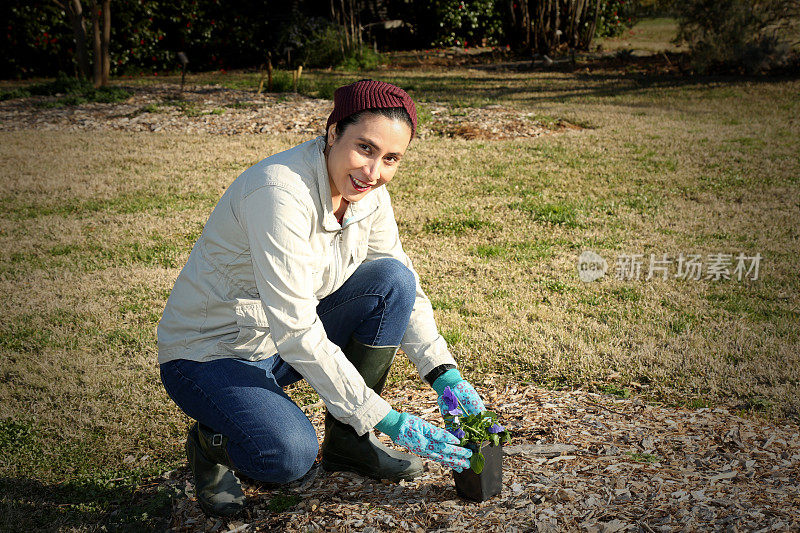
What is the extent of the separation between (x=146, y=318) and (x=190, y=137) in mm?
5627

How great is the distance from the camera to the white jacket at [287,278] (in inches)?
89.4

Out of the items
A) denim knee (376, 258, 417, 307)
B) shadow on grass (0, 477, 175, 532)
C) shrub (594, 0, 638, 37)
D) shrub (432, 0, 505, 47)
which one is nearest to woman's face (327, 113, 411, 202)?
denim knee (376, 258, 417, 307)

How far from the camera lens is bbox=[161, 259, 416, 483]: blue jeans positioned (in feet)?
7.86

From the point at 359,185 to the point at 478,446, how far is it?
106cm

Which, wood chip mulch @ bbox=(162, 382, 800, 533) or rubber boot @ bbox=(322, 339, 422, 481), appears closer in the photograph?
wood chip mulch @ bbox=(162, 382, 800, 533)

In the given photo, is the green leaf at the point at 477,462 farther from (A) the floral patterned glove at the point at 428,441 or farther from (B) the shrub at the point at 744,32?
(B) the shrub at the point at 744,32

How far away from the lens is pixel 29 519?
2697 millimetres

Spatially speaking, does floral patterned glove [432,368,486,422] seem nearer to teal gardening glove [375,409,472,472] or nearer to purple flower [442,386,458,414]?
purple flower [442,386,458,414]

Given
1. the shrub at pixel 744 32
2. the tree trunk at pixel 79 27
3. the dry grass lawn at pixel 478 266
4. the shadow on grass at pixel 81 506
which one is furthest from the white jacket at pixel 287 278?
the shrub at pixel 744 32

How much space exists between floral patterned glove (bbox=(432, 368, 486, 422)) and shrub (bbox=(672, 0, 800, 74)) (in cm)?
1304

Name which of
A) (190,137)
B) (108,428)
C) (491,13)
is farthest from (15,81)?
(108,428)

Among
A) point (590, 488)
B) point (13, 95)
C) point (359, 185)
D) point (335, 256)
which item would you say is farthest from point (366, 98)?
point (13, 95)

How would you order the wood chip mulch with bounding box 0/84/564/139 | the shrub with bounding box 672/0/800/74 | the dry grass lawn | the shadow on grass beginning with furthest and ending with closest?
1. the shrub with bounding box 672/0/800/74
2. the wood chip mulch with bounding box 0/84/564/139
3. the dry grass lawn
4. the shadow on grass

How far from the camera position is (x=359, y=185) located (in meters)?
2.45
